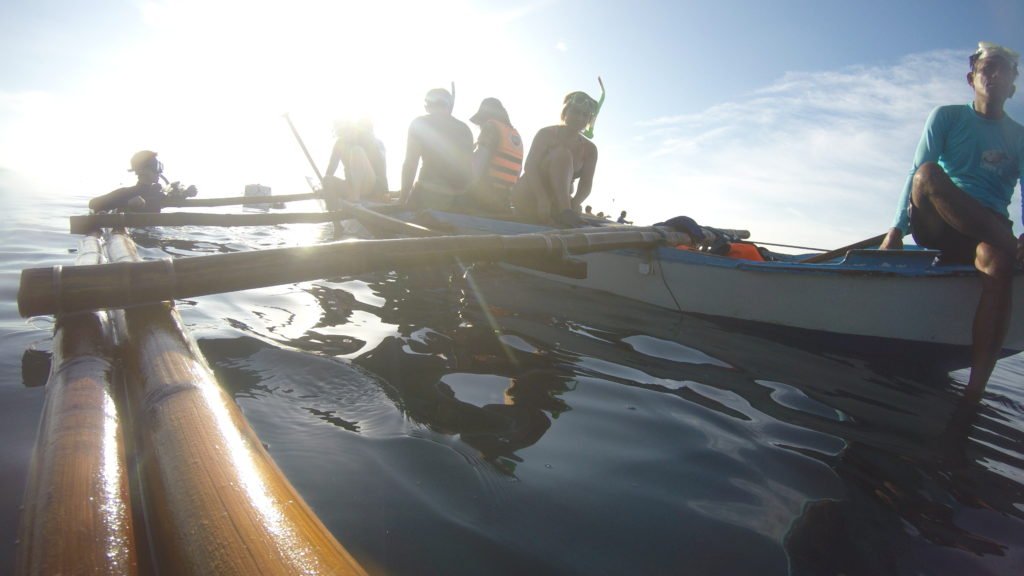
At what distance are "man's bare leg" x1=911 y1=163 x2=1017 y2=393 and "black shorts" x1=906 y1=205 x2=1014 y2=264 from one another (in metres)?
0.23

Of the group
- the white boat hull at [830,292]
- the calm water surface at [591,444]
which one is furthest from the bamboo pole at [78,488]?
the white boat hull at [830,292]

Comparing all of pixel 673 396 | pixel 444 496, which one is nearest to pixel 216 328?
pixel 444 496

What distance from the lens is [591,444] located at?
197 centimetres

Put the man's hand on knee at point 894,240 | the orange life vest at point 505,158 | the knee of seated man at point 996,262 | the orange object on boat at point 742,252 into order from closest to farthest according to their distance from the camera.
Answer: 1. the knee of seated man at point 996,262
2. the man's hand on knee at point 894,240
3. the orange object on boat at point 742,252
4. the orange life vest at point 505,158

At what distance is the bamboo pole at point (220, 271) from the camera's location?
5.72ft

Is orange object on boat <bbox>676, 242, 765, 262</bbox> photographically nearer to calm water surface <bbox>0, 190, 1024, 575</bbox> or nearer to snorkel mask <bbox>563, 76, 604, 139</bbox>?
calm water surface <bbox>0, 190, 1024, 575</bbox>

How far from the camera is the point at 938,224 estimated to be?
3.46 meters

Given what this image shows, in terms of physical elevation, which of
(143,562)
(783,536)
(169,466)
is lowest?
(783,536)

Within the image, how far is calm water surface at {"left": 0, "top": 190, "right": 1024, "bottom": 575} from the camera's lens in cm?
139

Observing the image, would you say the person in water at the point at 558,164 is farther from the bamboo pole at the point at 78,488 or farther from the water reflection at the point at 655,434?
the bamboo pole at the point at 78,488

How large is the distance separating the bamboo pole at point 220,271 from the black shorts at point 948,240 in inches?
127

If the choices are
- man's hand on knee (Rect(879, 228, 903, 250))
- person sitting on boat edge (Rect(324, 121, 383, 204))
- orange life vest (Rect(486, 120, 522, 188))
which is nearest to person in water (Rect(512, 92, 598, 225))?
orange life vest (Rect(486, 120, 522, 188))

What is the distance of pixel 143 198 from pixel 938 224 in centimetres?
1005

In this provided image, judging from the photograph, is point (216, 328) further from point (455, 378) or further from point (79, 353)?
point (455, 378)
